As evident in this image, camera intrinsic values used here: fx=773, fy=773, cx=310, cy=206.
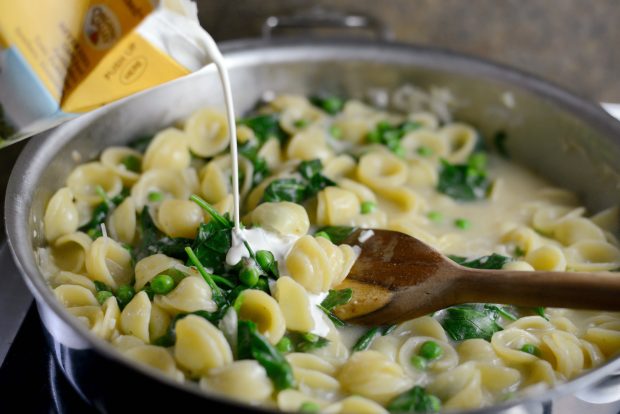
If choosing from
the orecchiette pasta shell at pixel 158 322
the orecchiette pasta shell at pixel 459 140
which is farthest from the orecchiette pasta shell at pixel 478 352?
the orecchiette pasta shell at pixel 459 140

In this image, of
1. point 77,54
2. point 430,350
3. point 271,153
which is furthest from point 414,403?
point 271,153

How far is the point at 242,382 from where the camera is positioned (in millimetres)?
2189

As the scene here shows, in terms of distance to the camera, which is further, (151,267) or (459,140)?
(459,140)

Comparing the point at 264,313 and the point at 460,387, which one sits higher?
the point at 264,313

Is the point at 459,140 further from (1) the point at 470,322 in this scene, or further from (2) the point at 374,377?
(2) the point at 374,377

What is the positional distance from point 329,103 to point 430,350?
1649 millimetres

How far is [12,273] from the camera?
3045 mm

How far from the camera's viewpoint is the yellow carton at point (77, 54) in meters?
2.14

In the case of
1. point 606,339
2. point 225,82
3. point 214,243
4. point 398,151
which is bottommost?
point 606,339

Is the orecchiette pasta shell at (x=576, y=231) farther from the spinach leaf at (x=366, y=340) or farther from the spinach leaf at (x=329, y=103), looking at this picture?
the spinach leaf at (x=329, y=103)

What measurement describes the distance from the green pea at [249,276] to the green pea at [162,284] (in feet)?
0.77

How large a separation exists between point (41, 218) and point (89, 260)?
29cm

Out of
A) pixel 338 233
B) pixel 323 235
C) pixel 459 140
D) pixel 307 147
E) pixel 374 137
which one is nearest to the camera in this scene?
pixel 323 235

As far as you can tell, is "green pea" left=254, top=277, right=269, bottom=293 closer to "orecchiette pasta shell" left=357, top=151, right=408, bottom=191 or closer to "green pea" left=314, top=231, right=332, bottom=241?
"green pea" left=314, top=231, right=332, bottom=241
